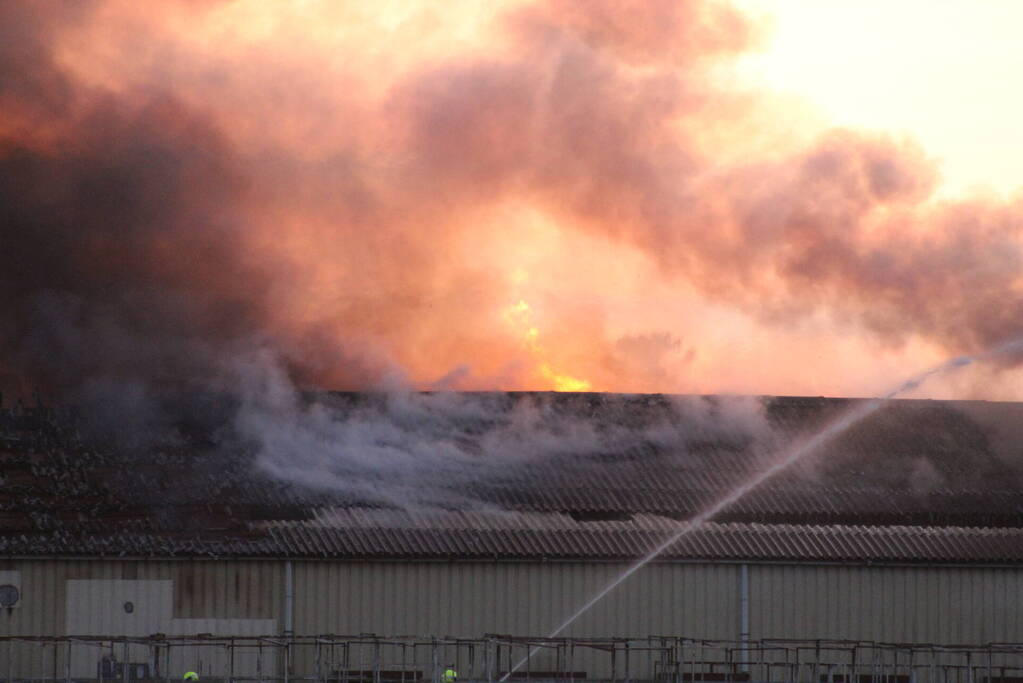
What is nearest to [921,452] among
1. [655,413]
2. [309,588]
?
[655,413]

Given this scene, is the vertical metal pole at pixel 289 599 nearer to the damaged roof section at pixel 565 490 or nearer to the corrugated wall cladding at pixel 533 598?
the corrugated wall cladding at pixel 533 598

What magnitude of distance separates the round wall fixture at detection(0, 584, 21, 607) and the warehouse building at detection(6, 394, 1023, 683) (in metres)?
0.07

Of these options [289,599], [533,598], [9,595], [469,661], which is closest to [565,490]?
[533,598]

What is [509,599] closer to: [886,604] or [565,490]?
[565,490]

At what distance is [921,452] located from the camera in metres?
64.8

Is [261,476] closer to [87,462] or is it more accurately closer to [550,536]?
[87,462]

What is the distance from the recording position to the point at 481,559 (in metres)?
54.0

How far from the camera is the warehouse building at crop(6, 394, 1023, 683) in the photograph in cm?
5194

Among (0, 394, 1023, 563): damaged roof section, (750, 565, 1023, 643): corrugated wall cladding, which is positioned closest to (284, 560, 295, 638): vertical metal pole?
(0, 394, 1023, 563): damaged roof section

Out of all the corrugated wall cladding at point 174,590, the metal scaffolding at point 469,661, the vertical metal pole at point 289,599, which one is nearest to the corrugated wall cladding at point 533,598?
the corrugated wall cladding at point 174,590

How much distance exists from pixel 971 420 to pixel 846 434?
21.4ft

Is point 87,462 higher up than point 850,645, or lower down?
higher up

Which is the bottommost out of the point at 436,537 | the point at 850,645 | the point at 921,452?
the point at 850,645

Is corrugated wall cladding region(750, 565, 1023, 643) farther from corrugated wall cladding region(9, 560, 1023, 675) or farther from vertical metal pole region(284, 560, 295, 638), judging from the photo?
vertical metal pole region(284, 560, 295, 638)
